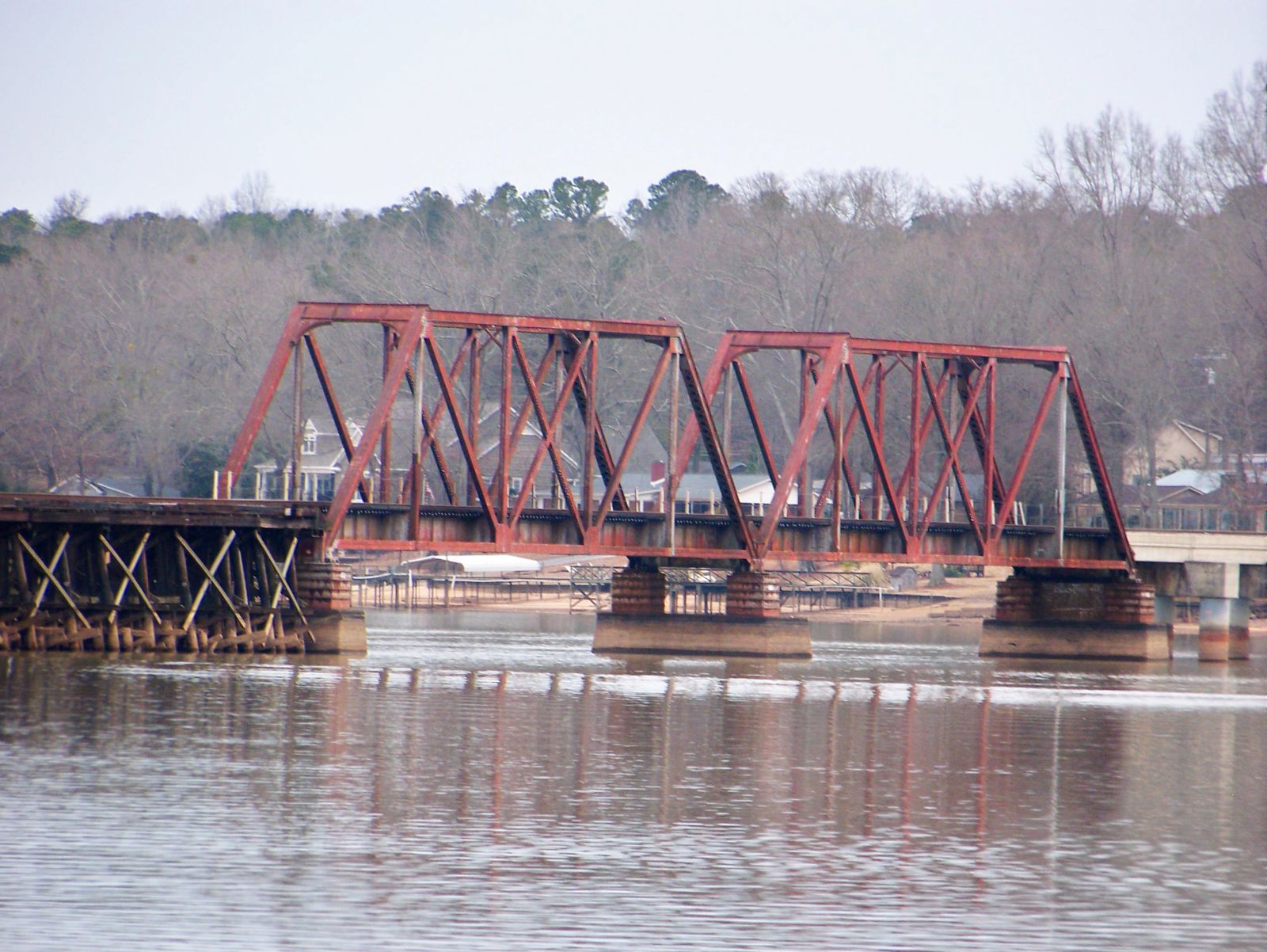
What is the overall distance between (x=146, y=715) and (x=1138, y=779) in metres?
17.1

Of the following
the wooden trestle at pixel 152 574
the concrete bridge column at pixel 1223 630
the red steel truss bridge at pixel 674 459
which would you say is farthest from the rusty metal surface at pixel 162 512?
the concrete bridge column at pixel 1223 630

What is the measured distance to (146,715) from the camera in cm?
3675

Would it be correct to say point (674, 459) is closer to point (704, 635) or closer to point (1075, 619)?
point (704, 635)

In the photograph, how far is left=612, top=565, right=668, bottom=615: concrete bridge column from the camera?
6216 centimetres

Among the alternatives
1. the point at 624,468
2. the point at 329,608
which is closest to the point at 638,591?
the point at 624,468

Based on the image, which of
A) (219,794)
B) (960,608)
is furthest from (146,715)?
(960,608)

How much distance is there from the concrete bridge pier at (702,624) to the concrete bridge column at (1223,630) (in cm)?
1661

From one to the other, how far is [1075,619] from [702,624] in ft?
48.7

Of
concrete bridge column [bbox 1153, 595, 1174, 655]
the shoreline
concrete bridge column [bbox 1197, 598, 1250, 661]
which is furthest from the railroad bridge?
the shoreline

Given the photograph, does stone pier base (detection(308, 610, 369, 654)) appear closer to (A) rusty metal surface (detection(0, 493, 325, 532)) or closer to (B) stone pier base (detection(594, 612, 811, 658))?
(A) rusty metal surface (detection(0, 493, 325, 532))

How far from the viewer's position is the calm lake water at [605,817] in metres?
19.5

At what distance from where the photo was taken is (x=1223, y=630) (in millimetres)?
69812

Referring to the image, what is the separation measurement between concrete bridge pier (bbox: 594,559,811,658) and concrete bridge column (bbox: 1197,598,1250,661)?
54.5ft

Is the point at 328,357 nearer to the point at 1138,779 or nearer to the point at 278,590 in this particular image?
the point at 278,590
